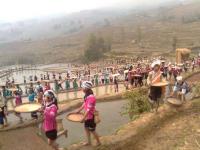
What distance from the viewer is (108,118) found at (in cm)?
1688

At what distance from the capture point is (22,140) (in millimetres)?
14148

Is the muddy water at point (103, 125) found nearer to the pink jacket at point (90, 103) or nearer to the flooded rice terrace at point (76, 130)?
the flooded rice terrace at point (76, 130)

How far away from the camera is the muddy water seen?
1412cm

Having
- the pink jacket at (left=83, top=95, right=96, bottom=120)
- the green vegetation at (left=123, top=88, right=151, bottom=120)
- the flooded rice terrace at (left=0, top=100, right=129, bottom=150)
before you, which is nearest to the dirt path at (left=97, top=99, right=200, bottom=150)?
the pink jacket at (left=83, top=95, right=96, bottom=120)

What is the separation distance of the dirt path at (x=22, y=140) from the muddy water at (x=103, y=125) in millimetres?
856

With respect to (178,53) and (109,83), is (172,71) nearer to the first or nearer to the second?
(109,83)

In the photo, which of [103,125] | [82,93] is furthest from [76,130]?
[82,93]

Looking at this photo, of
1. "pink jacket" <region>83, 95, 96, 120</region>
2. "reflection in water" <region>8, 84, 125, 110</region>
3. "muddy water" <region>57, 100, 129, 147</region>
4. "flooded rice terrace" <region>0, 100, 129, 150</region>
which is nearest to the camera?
"pink jacket" <region>83, 95, 96, 120</region>

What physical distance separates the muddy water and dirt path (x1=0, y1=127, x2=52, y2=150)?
0.86 metres

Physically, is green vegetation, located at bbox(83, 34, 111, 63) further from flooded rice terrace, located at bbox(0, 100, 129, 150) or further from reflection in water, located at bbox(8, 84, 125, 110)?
flooded rice terrace, located at bbox(0, 100, 129, 150)

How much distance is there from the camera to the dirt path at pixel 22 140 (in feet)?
43.2

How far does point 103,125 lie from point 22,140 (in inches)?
133

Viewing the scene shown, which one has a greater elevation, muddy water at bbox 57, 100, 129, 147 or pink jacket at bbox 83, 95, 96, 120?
pink jacket at bbox 83, 95, 96, 120

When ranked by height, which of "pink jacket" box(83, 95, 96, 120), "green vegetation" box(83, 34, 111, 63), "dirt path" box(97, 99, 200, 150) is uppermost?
"pink jacket" box(83, 95, 96, 120)
